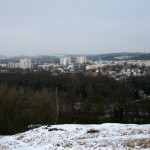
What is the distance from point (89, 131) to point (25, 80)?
2616 inches

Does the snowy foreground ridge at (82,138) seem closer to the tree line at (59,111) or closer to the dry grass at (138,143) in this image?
the dry grass at (138,143)

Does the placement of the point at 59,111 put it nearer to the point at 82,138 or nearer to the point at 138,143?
the point at 82,138

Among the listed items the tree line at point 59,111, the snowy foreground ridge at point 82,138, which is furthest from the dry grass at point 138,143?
the tree line at point 59,111

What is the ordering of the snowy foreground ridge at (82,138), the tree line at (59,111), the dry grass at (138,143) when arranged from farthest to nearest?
the tree line at (59,111), the snowy foreground ridge at (82,138), the dry grass at (138,143)

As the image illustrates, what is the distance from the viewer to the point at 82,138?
18.5 meters

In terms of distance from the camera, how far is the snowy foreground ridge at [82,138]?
15578 mm

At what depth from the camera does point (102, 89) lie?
8081cm

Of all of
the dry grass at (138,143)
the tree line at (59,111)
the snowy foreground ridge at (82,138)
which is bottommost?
the tree line at (59,111)

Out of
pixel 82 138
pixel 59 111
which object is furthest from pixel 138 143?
pixel 59 111

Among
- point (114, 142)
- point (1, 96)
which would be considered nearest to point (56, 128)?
point (114, 142)

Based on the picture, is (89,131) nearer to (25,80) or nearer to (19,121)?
(19,121)

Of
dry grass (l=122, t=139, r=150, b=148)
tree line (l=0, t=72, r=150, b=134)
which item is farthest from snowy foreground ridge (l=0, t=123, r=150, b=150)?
tree line (l=0, t=72, r=150, b=134)

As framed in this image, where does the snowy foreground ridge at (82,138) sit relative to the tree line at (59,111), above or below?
above

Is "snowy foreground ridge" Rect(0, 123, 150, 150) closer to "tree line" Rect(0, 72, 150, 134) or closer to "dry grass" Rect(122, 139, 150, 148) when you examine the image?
"dry grass" Rect(122, 139, 150, 148)
